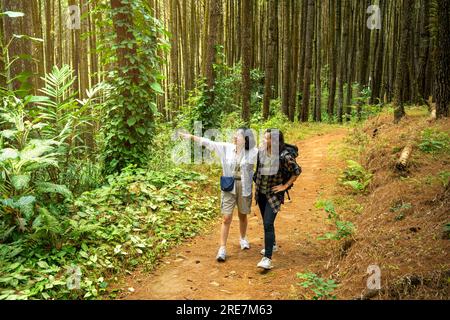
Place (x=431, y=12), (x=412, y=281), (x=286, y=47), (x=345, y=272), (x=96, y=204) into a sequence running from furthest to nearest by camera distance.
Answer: (x=286, y=47)
(x=431, y=12)
(x=96, y=204)
(x=345, y=272)
(x=412, y=281)

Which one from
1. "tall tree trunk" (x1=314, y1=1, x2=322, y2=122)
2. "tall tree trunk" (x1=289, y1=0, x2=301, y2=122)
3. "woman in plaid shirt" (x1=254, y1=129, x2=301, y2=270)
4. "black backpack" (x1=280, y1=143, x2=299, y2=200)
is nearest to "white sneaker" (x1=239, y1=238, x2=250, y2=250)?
"woman in plaid shirt" (x1=254, y1=129, x2=301, y2=270)

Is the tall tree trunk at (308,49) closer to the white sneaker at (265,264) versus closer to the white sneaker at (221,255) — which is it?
the white sneaker at (221,255)

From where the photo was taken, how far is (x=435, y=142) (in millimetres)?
7098

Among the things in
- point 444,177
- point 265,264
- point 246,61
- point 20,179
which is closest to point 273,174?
point 265,264

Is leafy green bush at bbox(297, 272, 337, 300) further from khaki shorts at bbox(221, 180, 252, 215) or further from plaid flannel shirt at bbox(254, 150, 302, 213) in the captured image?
khaki shorts at bbox(221, 180, 252, 215)

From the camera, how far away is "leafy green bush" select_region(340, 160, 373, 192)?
23.2 feet

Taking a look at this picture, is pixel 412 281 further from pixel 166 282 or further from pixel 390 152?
pixel 390 152

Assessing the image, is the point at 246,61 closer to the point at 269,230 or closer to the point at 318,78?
the point at 269,230

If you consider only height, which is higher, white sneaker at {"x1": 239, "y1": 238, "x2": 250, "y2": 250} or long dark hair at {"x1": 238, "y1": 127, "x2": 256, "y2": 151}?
long dark hair at {"x1": 238, "y1": 127, "x2": 256, "y2": 151}

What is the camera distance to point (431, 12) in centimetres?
1215

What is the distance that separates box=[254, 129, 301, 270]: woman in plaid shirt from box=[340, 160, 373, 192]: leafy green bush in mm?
2984

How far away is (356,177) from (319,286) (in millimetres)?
4335

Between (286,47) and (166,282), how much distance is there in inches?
450
